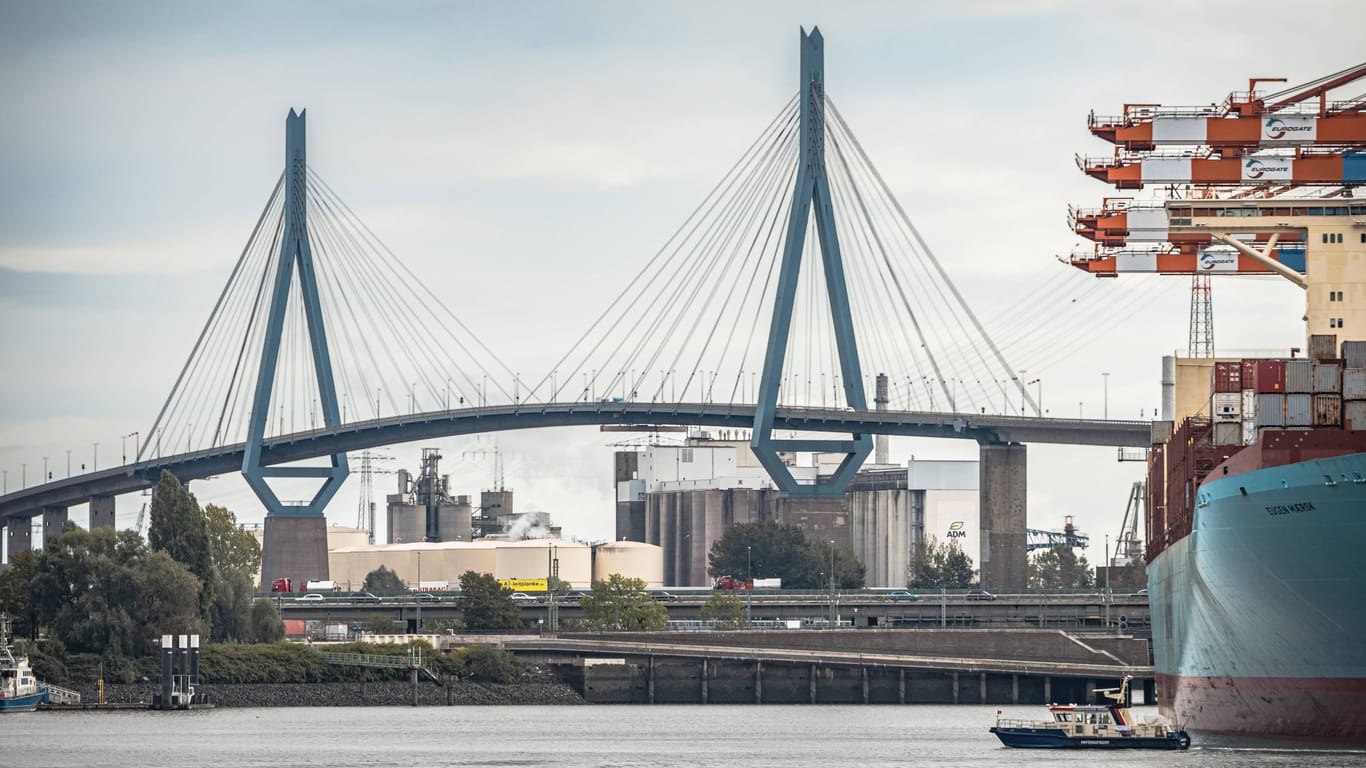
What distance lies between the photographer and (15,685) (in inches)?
3248

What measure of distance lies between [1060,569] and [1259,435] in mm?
132765

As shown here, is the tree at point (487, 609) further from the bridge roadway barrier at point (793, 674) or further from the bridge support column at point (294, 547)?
the bridge support column at point (294, 547)

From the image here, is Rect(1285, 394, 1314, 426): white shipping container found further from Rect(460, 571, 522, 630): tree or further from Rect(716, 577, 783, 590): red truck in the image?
Rect(716, 577, 783, 590): red truck

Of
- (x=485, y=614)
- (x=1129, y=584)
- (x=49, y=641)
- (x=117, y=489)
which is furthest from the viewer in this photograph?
(x=1129, y=584)

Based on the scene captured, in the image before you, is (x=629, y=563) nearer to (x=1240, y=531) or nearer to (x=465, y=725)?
(x=465, y=725)

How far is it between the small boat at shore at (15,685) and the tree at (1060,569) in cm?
10818

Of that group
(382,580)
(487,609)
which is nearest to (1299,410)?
(487,609)

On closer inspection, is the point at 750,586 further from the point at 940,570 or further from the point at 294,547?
→ the point at 294,547

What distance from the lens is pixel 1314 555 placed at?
50.1 m

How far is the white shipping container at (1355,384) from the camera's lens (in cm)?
5156

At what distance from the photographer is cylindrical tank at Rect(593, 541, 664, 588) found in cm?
16888

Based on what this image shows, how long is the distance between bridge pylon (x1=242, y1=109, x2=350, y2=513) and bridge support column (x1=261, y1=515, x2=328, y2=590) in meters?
0.60

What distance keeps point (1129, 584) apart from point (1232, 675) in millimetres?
93564

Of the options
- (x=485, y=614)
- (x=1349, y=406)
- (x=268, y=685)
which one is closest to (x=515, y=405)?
(x=485, y=614)
